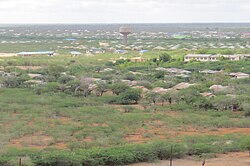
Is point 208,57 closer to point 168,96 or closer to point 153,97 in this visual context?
point 153,97

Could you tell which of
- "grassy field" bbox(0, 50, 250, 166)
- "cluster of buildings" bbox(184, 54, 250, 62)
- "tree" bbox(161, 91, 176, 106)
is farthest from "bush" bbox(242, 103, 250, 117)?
"cluster of buildings" bbox(184, 54, 250, 62)

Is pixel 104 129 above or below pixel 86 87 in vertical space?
below

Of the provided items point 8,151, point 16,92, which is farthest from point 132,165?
point 16,92

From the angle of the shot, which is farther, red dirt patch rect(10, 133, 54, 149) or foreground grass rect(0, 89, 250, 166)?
red dirt patch rect(10, 133, 54, 149)

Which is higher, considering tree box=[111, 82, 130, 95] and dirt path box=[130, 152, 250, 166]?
tree box=[111, 82, 130, 95]

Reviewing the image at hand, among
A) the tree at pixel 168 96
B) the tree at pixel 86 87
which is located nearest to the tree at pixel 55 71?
the tree at pixel 86 87

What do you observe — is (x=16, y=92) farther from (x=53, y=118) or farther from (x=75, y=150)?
(x=75, y=150)

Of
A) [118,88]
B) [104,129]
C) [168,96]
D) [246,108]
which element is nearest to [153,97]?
[168,96]

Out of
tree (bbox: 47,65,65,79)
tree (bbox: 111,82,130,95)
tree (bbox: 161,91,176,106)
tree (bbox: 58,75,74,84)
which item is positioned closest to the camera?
tree (bbox: 161,91,176,106)

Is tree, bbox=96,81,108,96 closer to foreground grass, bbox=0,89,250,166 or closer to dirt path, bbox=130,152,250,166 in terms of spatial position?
foreground grass, bbox=0,89,250,166

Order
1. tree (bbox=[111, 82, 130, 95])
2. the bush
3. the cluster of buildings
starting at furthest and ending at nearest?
the cluster of buildings < tree (bbox=[111, 82, 130, 95]) < the bush

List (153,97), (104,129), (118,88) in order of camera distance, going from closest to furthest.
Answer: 1. (104,129)
2. (153,97)
3. (118,88)

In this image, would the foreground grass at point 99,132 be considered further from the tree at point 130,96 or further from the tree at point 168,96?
the tree at point 130,96
